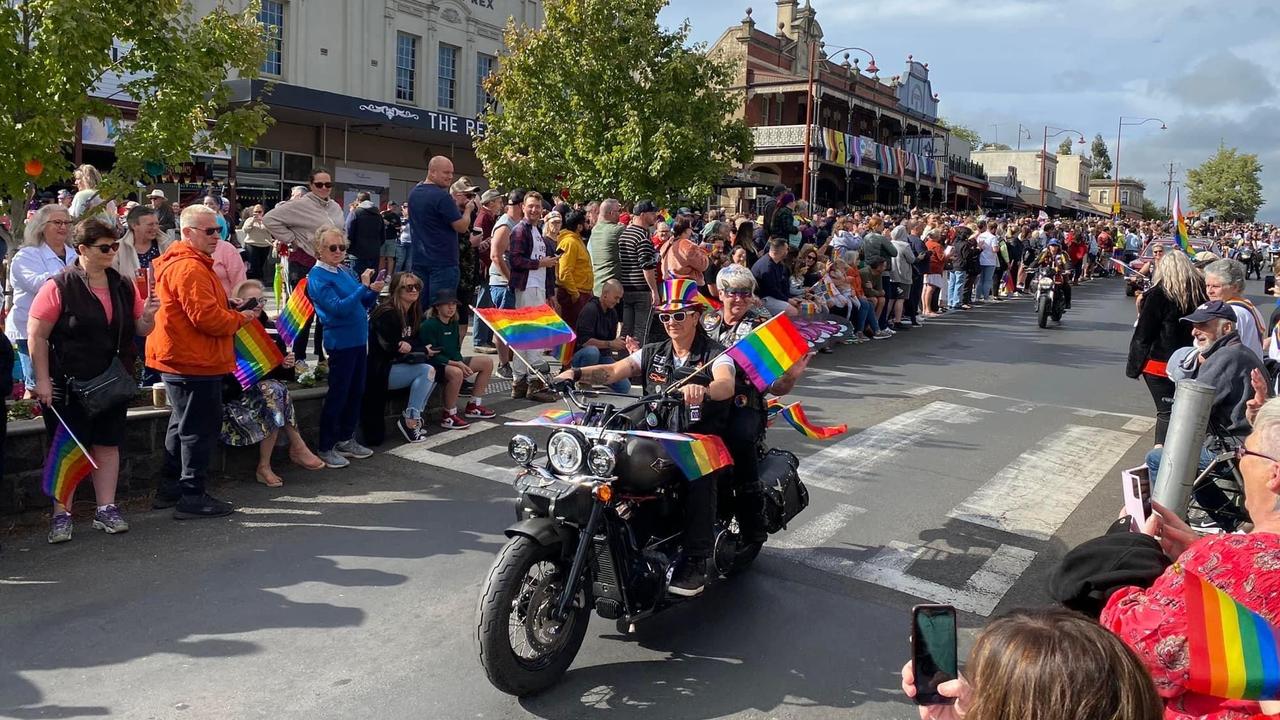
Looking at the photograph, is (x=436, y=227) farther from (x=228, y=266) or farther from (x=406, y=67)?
(x=406, y=67)

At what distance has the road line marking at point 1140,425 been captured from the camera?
10227mm

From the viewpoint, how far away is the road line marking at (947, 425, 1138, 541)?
22.8 feet

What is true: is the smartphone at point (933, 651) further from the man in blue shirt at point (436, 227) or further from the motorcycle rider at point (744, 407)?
the man in blue shirt at point (436, 227)

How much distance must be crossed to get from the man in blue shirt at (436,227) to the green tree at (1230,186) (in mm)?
108815

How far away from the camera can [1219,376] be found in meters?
6.21

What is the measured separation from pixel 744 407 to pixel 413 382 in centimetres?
398

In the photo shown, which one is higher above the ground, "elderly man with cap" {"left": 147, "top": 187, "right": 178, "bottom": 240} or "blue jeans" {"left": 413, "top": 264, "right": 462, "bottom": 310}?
"elderly man with cap" {"left": 147, "top": 187, "right": 178, "bottom": 240}

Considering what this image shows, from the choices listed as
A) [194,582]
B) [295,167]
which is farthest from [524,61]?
[194,582]

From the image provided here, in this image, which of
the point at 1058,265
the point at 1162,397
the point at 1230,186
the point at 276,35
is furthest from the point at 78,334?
the point at 1230,186

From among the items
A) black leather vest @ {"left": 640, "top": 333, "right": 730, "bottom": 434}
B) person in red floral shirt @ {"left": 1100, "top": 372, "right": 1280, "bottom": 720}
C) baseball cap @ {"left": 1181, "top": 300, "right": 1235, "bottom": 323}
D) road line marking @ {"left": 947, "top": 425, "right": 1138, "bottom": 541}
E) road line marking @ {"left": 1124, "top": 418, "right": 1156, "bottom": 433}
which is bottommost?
road line marking @ {"left": 947, "top": 425, "right": 1138, "bottom": 541}

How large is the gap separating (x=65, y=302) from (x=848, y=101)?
146 ft

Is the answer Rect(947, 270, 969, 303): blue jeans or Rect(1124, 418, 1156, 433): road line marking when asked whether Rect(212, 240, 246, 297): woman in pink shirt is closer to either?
Rect(1124, 418, 1156, 433): road line marking

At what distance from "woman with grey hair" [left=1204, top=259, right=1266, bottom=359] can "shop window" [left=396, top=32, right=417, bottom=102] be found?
23684 mm

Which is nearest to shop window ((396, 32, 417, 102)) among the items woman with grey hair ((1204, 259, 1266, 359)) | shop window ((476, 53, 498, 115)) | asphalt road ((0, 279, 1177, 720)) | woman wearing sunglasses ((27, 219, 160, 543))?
shop window ((476, 53, 498, 115))
